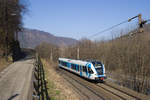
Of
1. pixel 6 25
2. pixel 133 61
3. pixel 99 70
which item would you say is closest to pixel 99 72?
pixel 99 70

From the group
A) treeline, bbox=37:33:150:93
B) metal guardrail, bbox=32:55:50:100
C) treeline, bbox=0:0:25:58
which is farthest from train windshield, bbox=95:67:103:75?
treeline, bbox=0:0:25:58

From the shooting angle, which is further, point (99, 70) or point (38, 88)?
point (99, 70)

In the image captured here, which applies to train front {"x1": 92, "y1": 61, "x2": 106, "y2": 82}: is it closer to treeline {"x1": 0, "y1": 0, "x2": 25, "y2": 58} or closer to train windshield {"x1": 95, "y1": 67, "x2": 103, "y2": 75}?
train windshield {"x1": 95, "y1": 67, "x2": 103, "y2": 75}

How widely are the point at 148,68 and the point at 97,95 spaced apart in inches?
246

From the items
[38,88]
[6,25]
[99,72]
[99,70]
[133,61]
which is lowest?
[99,72]

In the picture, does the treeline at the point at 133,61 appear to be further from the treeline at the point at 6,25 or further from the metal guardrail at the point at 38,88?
the treeline at the point at 6,25

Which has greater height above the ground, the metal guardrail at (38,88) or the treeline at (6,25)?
the treeline at (6,25)

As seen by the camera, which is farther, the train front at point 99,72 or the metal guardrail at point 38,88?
the train front at point 99,72

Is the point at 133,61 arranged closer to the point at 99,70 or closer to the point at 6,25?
the point at 99,70

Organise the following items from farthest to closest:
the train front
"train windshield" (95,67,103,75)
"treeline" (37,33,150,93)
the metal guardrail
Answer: "train windshield" (95,67,103,75) → the train front → "treeline" (37,33,150,93) → the metal guardrail

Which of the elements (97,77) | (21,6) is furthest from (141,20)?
(21,6)

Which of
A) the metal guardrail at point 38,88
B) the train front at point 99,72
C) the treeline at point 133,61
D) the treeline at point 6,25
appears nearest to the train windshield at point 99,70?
the train front at point 99,72

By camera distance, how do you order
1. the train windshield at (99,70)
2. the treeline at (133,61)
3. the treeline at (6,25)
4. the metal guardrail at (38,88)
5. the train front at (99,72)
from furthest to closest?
the treeline at (6,25), the train windshield at (99,70), the train front at (99,72), the treeline at (133,61), the metal guardrail at (38,88)

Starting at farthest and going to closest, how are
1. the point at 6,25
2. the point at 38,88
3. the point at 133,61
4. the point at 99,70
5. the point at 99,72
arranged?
the point at 6,25, the point at 99,70, the point at 99,72, the point at 133,61, the point at 38,88
